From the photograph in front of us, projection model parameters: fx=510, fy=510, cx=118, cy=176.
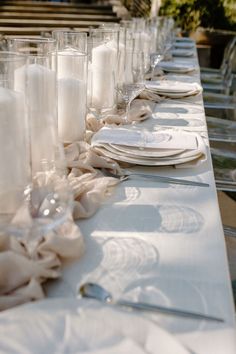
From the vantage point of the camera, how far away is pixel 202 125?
1.73 metres

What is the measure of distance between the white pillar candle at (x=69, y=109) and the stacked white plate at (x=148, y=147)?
0.06 meters

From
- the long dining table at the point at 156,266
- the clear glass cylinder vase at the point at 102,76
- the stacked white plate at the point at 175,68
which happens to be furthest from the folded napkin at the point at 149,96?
the long dining table at the point at 156,266

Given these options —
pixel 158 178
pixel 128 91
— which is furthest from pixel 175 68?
pixel 158 178

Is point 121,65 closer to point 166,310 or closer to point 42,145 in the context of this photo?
point 42,145

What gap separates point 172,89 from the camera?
2.19 metres

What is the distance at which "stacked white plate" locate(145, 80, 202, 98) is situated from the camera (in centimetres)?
216

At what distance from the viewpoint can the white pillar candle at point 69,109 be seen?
1.33 meters

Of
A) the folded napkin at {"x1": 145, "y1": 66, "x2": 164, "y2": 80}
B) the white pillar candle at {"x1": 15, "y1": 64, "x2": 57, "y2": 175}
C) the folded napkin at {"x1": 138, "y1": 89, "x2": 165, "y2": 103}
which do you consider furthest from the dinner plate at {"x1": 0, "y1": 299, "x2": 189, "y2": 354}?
the folded napkin at {"x1": 145, "y1": 66, "x2": 164, "y2": 80}

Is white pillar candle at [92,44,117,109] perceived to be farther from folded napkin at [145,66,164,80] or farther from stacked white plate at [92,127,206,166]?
folded napkin at [145,66,164,80]

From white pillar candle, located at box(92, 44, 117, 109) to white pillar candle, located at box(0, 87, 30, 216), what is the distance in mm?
779

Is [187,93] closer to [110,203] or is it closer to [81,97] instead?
[81,97]

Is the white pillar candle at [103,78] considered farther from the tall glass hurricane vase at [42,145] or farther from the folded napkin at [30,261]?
the folded napkin at [30,261]

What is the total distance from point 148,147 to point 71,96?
245 mm

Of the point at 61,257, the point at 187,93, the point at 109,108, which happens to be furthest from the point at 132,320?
the point at 187,93
